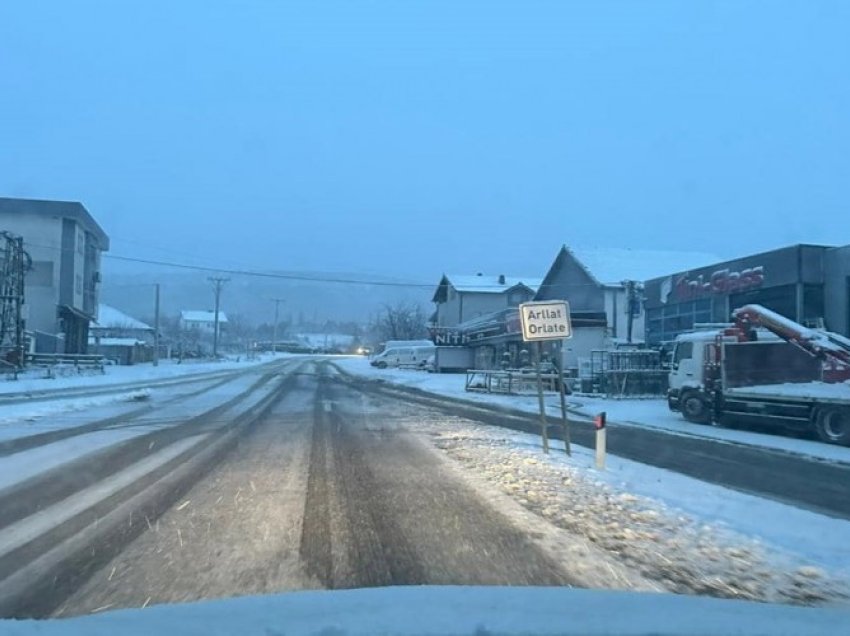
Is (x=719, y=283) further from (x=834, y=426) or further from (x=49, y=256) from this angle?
(x=49, y=256)

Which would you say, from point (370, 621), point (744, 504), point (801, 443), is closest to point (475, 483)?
point (744, 504)

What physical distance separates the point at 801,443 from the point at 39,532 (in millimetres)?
17100

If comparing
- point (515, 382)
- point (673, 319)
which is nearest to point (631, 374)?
point (515, 382)

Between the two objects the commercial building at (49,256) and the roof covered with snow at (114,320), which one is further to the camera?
the roof covered with snow at (114,320)

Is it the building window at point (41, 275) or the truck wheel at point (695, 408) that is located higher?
the building window at point (41, 275)

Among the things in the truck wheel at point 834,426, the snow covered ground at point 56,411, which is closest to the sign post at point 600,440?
the truck wheel at point 834,426

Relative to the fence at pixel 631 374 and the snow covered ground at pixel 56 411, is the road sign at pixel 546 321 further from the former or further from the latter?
the fence at pixel 631 374

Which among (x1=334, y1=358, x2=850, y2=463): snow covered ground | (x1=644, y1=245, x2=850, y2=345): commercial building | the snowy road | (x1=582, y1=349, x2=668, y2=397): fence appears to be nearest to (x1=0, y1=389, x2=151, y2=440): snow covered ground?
the snowy road

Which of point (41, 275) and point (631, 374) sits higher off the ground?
point (41, 275)

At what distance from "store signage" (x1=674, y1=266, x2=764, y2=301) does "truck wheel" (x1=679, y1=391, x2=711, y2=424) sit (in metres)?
11.7

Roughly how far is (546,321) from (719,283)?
25.8 meters

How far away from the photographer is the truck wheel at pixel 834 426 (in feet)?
63.3

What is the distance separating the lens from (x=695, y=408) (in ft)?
80.5

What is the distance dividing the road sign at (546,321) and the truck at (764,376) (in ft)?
30.7
